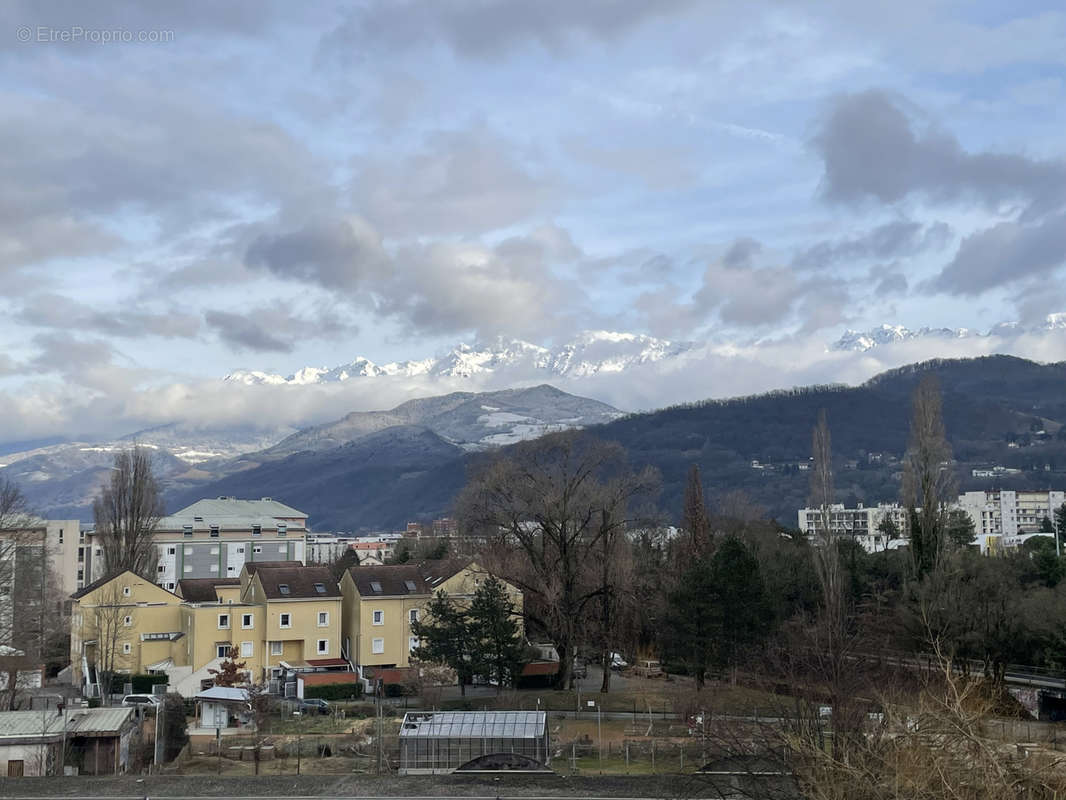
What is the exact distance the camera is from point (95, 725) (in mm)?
28344

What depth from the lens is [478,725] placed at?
2847 cm

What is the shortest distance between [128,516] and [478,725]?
4228 cm

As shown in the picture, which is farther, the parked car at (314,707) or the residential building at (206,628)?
the residential building at (206,628)

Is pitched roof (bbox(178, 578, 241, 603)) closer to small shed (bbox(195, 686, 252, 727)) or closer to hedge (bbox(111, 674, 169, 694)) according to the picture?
hedge (bbox(111, 674, 169, 694))

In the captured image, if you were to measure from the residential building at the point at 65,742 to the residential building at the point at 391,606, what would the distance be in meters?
18.1

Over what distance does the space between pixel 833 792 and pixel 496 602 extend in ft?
98.7

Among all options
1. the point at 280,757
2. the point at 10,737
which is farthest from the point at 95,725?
the point at 280,757

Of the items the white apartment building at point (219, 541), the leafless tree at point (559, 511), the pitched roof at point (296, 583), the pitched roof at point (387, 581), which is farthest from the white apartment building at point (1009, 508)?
the pitched roof at point (296, 583)

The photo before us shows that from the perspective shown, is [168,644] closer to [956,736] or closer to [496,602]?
[496,602]

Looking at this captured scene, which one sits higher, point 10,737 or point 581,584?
point 581,584

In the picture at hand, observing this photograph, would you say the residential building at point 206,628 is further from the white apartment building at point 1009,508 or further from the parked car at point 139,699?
the white apartment building at point 1009,508

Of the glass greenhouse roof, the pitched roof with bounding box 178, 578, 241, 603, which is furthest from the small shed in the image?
the pitched roof with bounding box 178, 578, 241, 603

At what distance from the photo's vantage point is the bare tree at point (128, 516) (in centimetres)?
6244

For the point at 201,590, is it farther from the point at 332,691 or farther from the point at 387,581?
the point at 332,691
